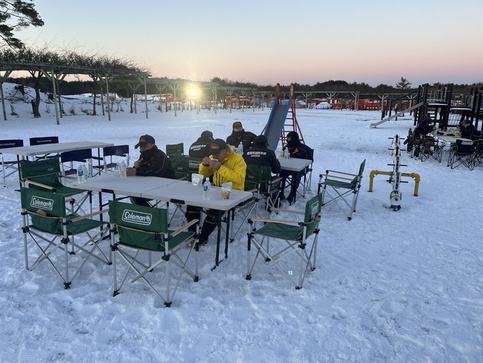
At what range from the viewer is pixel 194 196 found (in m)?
3.88

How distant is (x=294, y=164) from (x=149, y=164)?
263 centimetres

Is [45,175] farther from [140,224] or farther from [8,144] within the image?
[140,224]

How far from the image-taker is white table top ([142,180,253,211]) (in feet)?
12.0

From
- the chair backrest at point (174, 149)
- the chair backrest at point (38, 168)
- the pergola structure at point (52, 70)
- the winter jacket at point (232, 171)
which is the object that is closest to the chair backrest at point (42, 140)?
the chair backrest at point (38, 168)

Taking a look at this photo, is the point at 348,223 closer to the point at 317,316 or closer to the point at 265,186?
the point at 265,186

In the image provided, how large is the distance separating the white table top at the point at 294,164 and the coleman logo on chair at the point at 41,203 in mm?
3712

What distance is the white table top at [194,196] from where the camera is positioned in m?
3.65

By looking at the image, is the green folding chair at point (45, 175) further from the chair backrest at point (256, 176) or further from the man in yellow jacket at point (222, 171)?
the chair backrest at point (256, 176)

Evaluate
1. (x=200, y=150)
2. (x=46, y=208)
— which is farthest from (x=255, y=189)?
(x=46, y=208)

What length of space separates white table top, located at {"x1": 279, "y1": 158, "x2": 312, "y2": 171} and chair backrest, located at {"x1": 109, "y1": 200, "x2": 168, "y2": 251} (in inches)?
129

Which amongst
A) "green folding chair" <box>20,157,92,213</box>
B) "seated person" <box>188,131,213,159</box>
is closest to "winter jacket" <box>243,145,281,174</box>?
"seated person" <box>188,131,213,159</box>

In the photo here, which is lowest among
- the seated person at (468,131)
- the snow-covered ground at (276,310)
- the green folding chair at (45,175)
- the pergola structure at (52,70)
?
the snow-covered ground at (276,310)

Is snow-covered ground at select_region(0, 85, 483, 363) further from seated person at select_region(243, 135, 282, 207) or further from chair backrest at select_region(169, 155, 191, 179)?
chair backrest at select_region(169, 155, 191, 179)

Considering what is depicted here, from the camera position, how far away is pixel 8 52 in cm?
2198
